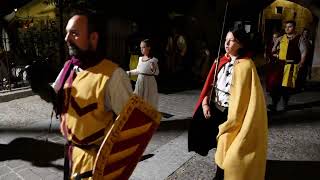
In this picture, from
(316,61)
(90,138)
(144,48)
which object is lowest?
(316,61)

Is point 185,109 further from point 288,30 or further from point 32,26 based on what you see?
point 32,26

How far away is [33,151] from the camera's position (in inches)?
201

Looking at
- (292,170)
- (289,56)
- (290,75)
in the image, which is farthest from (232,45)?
(290,75)

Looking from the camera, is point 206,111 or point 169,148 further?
point 169,148

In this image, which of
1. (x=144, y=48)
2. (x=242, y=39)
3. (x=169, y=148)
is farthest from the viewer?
(x=144, y=48)

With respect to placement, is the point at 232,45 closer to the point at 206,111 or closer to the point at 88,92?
the point at 206,111

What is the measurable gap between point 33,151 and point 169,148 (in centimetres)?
210

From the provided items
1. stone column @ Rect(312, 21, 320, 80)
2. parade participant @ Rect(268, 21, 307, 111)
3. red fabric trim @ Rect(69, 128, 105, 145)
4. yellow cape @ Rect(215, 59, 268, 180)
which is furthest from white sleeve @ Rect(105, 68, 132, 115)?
stone column @ Rect(312, 21, 320, 80)

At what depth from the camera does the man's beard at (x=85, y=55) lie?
7.92 ft

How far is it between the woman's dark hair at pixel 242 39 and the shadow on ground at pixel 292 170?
169cm

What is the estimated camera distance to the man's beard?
2413 millimetres

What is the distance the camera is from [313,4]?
1107cm

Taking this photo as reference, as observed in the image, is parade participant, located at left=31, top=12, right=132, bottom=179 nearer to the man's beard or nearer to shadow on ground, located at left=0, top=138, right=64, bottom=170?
the man's beard

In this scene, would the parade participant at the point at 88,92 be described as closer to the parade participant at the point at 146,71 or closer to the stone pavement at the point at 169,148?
the stone pavement at the point at 169,148
